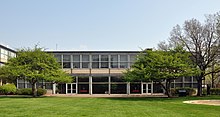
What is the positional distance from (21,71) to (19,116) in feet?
83.9

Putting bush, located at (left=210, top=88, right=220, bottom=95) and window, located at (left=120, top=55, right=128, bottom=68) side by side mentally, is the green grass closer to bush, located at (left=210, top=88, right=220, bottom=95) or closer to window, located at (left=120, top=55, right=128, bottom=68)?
bush, located at (left=210, top=88, right=220, bottom=95)

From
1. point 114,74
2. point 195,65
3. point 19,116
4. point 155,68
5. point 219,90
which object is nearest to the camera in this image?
point 19,116

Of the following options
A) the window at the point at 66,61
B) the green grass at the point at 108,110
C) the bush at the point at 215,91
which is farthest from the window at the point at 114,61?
the green grass at the point at 108,110

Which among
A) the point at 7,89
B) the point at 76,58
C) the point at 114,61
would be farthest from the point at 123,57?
the point at 7,89

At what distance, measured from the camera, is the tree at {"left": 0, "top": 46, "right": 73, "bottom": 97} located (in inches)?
1668

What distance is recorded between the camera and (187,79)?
58281mm

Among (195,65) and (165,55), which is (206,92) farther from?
(165,55)

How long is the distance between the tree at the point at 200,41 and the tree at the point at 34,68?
53.9 ft

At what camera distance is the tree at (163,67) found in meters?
40.2

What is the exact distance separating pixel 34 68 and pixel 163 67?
648 inches

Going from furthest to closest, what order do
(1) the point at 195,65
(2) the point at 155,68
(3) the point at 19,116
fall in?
(1) the point at 195,65 → (2) the point at 155,68 → (3) the point at 19,116

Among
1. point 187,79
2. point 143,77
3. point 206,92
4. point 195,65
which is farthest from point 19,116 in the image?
point 187,79

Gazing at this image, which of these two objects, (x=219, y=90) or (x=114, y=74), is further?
(x=114, y=74)

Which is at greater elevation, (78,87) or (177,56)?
(177,56)
